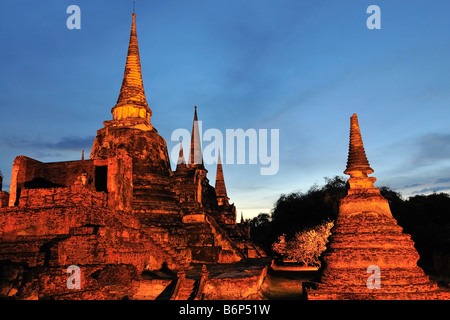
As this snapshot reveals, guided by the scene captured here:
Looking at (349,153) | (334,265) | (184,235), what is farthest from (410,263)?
(184,235)

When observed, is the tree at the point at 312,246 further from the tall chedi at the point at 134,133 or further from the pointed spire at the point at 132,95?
the pointed spire at the point at 132,95

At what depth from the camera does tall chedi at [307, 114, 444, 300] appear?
1090cm

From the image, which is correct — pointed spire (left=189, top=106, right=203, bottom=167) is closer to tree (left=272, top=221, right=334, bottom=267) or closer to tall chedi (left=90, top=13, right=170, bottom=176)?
tall chedi (left=90, top=13, right=170, bottom=176)

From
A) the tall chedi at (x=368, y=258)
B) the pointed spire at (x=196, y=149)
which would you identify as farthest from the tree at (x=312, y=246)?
the pointed spire at (x=196, y=149)

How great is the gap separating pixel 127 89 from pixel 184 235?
1329cm

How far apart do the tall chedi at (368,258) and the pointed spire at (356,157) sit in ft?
1.09

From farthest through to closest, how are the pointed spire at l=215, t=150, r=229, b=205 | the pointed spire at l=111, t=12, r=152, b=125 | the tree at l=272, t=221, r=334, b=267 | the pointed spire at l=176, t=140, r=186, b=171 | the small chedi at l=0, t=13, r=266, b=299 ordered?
the pointed spire at l=215, t=150, r=229, b=205, the pointed spire at l=176, t=140, r=186, b=171, the pointed spire at l=111, t=12, r=152, b=125, the tree at l=272, t=221, r=334, b=267, the small chedi at l=0, t=13, r=266, b=299

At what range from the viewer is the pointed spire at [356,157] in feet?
42.9

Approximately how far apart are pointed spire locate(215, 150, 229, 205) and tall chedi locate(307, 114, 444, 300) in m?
29.9

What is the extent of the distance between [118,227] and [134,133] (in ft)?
39.6

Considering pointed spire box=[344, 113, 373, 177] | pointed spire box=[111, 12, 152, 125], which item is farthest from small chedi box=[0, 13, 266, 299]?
pointed spire box=[344, 113, 373, 177]

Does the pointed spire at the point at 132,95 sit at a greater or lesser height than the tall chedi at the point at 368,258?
greater

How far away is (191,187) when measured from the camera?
2534cm

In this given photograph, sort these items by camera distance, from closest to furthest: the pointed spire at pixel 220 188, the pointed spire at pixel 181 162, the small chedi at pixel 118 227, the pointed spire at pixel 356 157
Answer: the small chedi at pixel 118 227 → the pointed spire at pixel 356 157 → the pointed spire at pixel 181 162 → the pointed spire at pixel 220 188
